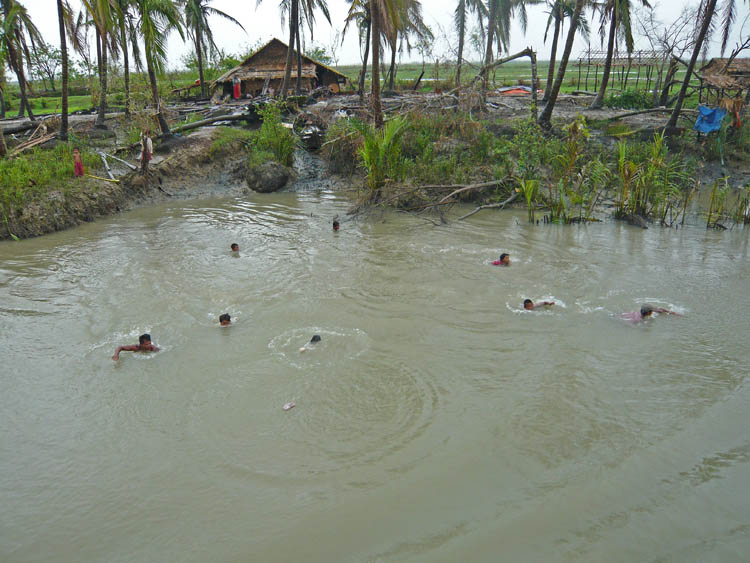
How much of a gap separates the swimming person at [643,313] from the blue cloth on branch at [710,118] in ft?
37.2

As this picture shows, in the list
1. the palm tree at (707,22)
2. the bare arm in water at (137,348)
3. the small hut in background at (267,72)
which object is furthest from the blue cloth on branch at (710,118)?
the small hut in background at (267,72)

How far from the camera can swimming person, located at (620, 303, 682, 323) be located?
6.53 m

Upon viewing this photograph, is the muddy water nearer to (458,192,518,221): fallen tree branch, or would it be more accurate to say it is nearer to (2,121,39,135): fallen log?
(458,192,518,221): fallen tree branch

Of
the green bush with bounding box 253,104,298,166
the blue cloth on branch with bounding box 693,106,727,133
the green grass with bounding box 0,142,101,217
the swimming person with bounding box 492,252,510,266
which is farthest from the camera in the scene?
the green bush with bounding box 253,104,298,166

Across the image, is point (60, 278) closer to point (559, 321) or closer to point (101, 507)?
point (101, 507)

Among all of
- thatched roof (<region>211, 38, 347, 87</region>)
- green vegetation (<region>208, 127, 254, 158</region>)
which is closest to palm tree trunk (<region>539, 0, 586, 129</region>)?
green vegetation (<region>208, 127, 254, 158</region>)

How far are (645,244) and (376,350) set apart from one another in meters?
6.73

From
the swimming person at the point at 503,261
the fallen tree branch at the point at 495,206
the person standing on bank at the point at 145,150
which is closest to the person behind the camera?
the swimming person at the point at 503,261

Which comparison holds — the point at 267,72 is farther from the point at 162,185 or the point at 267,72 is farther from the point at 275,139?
the point at 162,185

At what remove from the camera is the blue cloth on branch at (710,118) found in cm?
1496

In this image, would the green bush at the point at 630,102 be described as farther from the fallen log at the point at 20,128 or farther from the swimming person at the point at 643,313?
the fallen log at the point at 20,128

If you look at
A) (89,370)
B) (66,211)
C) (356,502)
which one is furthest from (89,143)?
(356,502)

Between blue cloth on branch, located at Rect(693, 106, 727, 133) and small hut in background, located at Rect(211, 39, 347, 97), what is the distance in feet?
62.1

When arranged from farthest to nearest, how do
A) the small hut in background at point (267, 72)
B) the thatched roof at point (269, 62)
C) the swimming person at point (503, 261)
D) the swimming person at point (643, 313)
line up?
the thatched roof at point (269, 62), the small hut in background at point (267, 72), the swimming person at point (503, 261), the swimming person at point (643, 313)
